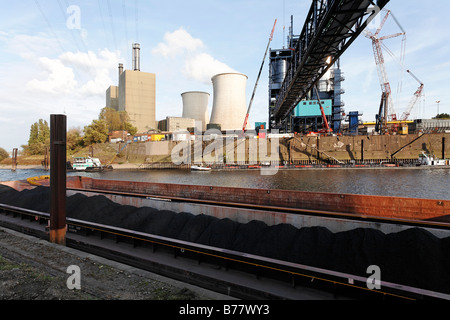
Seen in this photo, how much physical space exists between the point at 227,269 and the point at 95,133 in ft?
301

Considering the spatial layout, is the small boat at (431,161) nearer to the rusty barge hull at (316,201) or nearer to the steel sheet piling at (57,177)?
the rusty barge hull at (316,201)

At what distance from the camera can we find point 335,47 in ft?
70.1

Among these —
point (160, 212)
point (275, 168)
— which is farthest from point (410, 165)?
point (160, 212)

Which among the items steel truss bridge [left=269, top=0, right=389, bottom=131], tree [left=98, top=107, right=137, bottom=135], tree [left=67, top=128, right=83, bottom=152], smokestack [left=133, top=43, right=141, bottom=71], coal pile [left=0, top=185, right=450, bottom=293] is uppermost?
smokestack [left=133, top=43, right=141, bottom=71]

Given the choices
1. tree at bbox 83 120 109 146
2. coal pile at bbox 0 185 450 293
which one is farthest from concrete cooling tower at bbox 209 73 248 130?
coal pile at bbox 0 185 450 293

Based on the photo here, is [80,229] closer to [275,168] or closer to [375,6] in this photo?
[375,6]

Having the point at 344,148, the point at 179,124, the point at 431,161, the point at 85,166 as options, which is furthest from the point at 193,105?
the point at 431,161

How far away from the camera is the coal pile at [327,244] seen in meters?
6.16

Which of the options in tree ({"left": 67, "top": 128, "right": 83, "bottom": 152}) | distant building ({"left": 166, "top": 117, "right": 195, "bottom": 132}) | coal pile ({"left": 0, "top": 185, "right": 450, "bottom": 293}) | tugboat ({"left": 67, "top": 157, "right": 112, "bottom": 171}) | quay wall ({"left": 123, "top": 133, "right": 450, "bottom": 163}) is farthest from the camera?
distant building ({"left": 166, "top": 117, "right": 195, "bottom": 132})

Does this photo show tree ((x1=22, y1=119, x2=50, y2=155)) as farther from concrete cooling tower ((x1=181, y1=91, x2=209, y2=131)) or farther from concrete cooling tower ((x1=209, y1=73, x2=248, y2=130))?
concrete cooling tower ((x1=209, y1=73, x2=248, y2=130))

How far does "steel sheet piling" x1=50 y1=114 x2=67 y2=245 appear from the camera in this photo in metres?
9.88

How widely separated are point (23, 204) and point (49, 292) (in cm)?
1101

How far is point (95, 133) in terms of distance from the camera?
86.1m

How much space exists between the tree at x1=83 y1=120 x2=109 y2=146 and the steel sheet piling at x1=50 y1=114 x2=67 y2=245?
84.4 metres
